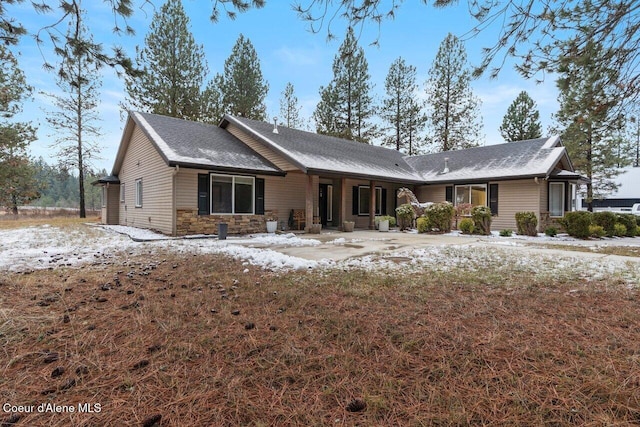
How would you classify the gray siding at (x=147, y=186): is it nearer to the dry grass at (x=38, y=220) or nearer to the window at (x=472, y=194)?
the dry grass at (x=38, y=220)

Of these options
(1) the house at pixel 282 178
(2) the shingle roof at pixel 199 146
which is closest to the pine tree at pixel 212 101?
(1) the house at pixel 282 178

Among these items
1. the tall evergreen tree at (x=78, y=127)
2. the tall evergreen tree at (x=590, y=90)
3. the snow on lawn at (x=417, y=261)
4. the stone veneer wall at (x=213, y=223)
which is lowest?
the snow on lawn at (x=417, y=261)

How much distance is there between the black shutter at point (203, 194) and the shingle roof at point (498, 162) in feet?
34.6

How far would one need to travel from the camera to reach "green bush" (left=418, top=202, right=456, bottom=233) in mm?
12328

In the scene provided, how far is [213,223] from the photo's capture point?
10.6 metres

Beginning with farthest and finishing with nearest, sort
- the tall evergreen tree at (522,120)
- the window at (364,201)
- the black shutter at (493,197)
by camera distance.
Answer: the tall evergreen tree at (522,120) → the window at (364,201) → the black shutter at (493,197)

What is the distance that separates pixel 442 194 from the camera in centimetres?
1612

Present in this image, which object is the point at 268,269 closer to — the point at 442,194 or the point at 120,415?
the point at 120,415

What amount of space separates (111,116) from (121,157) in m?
10.7

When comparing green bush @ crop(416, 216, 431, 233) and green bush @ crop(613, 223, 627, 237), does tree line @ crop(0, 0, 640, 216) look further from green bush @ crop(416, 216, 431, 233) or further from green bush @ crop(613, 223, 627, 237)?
green bush @ crop(416, 216, 431, 233)

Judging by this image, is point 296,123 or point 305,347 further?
point 296,123

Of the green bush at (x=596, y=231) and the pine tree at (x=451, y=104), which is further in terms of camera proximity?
the pine tree at (x=451, y=104)

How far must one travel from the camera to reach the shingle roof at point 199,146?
33.2 feet

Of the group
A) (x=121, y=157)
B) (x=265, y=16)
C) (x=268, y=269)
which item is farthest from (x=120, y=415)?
(x=121, y=157)
